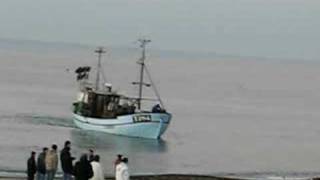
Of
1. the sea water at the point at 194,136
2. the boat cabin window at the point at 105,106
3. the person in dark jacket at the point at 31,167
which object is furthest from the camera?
the boat cabin window at the point at 105,106

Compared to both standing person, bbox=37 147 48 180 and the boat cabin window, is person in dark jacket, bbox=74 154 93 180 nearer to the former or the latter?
standing person, bbox=37 147 48 180

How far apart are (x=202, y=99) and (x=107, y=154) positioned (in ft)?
235

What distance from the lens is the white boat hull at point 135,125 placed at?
77.0 metres

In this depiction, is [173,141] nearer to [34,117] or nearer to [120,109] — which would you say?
[120,109]

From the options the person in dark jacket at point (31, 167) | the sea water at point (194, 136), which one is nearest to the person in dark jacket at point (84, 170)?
the person in dark jacket at point (31, 167)

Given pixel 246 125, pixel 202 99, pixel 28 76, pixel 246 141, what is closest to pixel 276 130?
pixel 246 125

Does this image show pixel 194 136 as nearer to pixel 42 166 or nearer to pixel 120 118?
pixel 120 118

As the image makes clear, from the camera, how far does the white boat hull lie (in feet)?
253

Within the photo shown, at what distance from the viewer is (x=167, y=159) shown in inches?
2552

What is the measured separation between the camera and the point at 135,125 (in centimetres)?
7731

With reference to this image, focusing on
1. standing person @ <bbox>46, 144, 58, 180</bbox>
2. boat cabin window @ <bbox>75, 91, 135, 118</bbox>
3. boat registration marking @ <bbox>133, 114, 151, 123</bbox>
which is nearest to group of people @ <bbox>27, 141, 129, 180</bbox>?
standing person @ <bbox>46, 144, 58, 180</bbox>

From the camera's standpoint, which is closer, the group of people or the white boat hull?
the group of people

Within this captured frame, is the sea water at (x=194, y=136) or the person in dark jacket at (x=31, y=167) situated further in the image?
the sea water at (x=194, y=136)

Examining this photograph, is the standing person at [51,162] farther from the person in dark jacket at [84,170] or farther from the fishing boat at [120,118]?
the fishing boat at [120,118]
